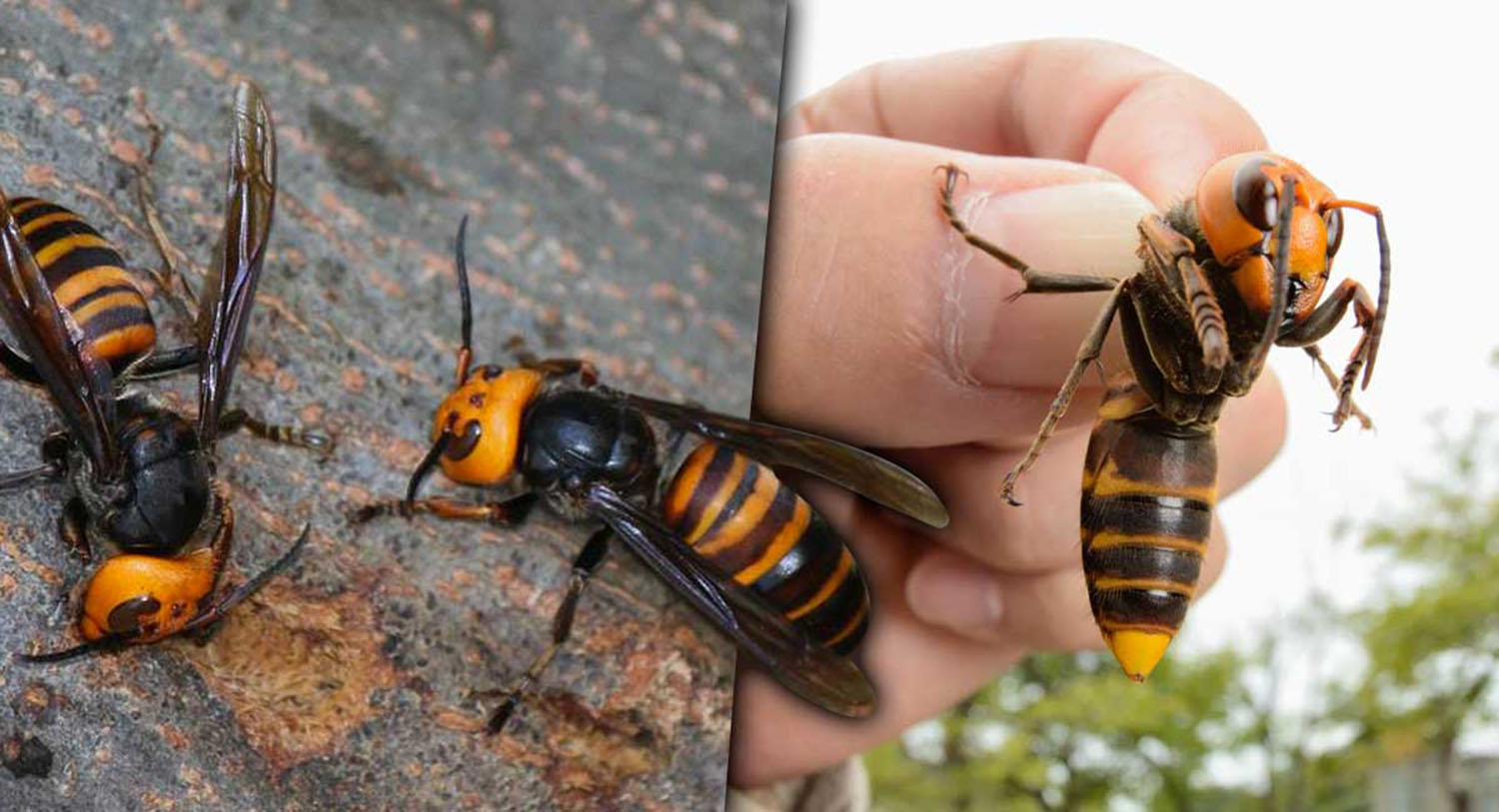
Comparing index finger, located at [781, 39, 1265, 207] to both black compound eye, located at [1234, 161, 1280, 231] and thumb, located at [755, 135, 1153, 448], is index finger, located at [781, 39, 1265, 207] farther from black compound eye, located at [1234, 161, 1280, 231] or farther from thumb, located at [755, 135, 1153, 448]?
black compound eye, located at [1234, 161, 1280, 231]

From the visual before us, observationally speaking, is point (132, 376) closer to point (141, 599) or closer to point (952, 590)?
point (141, 599)

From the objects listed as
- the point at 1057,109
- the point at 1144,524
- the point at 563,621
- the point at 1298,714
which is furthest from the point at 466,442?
the point at 1298,714

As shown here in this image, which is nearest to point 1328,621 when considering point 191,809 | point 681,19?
point 681,19

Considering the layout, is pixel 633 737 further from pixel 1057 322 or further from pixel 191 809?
pixel 1057 322

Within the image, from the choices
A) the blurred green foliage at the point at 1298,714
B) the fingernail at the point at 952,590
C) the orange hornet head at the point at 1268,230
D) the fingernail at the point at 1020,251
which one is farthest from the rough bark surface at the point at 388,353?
the blurred green foliage at the point at 1298,714

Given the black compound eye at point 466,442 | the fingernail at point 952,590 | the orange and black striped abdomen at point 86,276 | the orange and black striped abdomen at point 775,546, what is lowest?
the fingernail at point 952,590

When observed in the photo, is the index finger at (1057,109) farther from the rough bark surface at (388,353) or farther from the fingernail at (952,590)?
the fingernail at (952,590)
